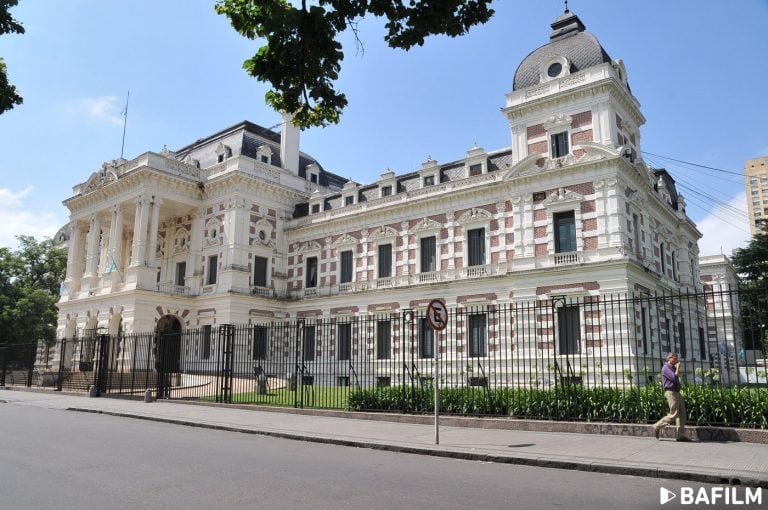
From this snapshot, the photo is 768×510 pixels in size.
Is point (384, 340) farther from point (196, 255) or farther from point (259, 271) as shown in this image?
point (196, 255)

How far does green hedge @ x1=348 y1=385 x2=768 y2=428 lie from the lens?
11523 mm

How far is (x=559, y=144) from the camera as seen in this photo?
28906 millimetres

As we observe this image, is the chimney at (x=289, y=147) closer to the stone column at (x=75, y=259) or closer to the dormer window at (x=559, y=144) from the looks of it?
the stone column at (x=75, y=259)

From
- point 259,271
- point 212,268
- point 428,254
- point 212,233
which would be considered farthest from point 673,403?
point 212,233

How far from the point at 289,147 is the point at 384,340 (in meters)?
18.7

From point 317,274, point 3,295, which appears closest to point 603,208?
point 317,274

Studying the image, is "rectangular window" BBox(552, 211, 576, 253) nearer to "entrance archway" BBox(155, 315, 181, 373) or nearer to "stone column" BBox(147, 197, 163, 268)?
"entrance archway" BBox(155, 315, 181, 373)

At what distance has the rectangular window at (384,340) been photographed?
34.5 meters

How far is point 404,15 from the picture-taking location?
293 inches

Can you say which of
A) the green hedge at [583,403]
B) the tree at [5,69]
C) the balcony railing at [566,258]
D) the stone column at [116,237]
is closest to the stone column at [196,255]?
the stone column at [116,237]

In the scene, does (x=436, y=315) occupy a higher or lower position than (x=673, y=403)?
higher

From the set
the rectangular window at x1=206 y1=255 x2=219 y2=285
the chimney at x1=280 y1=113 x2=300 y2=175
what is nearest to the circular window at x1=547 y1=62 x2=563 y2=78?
the chimney at x1=280 y1=113 x2=300 y2=175

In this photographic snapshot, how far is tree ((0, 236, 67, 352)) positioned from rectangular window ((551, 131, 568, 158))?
4186 centimetres

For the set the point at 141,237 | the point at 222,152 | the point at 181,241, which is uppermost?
the point at 222,152
